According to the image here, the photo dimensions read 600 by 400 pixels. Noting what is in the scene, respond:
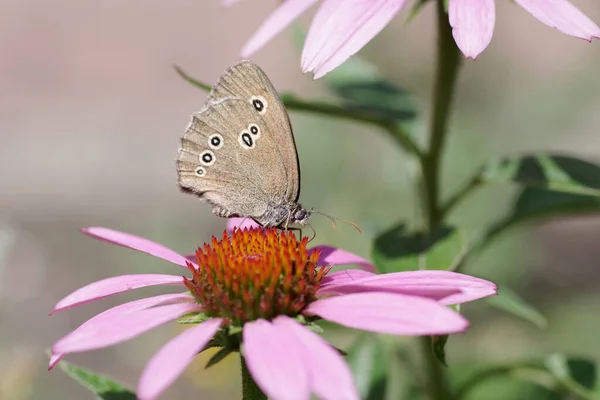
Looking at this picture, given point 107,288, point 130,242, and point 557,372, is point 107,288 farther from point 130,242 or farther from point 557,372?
point 557,372

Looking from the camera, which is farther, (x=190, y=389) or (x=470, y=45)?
(x=190, y=389)

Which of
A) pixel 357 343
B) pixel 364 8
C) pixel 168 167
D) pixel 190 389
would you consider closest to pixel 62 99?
pixel 168 167

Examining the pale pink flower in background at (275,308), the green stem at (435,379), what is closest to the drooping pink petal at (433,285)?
the pale pink flower in background at (275,308)

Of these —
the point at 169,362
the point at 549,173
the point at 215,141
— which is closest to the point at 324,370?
the point at 169,362

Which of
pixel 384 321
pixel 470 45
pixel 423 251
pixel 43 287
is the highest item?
pixel 470 45

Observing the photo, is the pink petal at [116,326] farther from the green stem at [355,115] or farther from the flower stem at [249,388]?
the green stem at [355,115]

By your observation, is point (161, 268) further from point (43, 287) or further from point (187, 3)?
point (187, 3)
